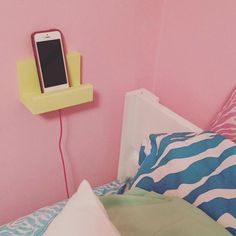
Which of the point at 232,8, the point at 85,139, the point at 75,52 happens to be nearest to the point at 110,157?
the point at 85,139

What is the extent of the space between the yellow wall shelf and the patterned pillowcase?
0.20 meters

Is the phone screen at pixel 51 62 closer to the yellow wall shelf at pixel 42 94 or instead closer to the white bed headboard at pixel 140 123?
the yellow wall shelf at pixel 42 94

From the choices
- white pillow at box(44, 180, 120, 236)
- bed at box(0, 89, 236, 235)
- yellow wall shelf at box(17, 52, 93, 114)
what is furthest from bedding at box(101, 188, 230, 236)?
yellow wall shelf at box(17, 52, 93, 114)

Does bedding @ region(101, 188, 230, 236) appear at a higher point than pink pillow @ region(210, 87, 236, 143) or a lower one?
lower

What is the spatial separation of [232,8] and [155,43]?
0.25 meters

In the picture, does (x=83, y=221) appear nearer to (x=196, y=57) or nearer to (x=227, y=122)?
(x=227, y=122)

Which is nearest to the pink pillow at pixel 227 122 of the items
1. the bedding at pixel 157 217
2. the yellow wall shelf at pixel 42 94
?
the bedding at pixel 157 217

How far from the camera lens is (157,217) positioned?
0.57m

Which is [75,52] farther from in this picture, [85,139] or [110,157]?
[110,157]

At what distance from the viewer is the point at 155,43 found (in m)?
0.92

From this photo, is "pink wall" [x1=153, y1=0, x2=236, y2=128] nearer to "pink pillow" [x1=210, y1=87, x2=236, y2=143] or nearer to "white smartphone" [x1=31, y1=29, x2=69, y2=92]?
"pink pillow" [x1=210, y1=87, x2=236, y2=143]

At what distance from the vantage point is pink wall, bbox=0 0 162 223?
2.32ft

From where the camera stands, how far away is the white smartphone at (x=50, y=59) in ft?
2.33

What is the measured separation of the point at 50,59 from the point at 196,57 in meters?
0.35
